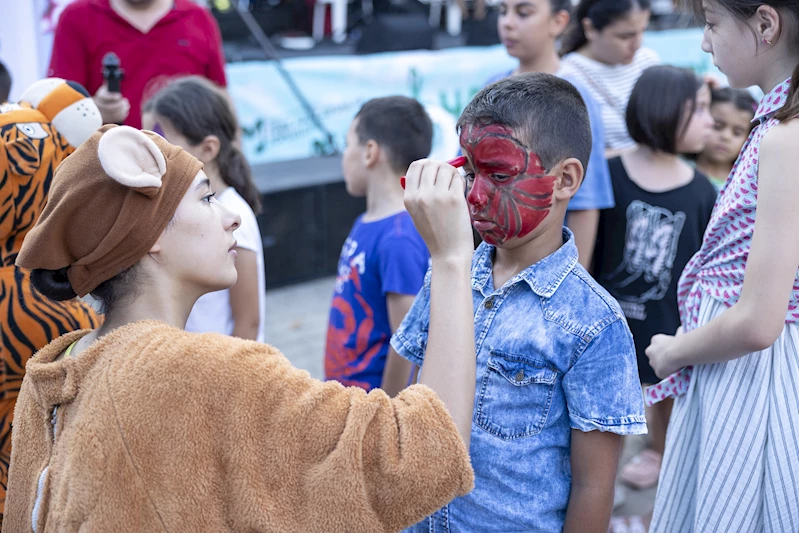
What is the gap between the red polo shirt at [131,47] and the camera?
3.52 m

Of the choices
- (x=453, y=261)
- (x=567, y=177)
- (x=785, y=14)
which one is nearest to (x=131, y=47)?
(x=567, y=177)

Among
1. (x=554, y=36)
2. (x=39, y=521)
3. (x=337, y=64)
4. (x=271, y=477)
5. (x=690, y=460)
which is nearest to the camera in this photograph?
(x=271, y=477)

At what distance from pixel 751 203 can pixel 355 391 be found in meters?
0.97

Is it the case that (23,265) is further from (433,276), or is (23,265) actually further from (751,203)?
(751,203)

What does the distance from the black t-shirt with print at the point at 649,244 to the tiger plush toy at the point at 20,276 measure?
6.32 feet

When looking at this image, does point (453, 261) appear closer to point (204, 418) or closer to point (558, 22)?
point (204, 418)

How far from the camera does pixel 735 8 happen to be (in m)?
1.62

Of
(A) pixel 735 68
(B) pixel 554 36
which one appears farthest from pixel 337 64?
(A) pixel 735 68

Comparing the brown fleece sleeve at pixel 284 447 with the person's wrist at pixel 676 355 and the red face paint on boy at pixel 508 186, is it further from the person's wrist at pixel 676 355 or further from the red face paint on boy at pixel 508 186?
the person's wrist at pixel 676 355

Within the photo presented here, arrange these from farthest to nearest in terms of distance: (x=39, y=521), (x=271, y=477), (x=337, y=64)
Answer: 1. (x=337, y=64)
2. (x=39, y=521)
3. (x=271, y=477)

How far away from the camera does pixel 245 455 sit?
119cm

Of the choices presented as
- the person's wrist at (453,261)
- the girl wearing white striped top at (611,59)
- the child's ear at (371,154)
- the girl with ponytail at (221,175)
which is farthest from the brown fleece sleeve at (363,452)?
the girl wearing white striped top at (611,59)

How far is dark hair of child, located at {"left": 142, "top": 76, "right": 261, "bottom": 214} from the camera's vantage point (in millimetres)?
2793

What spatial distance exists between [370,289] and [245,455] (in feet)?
4.44
